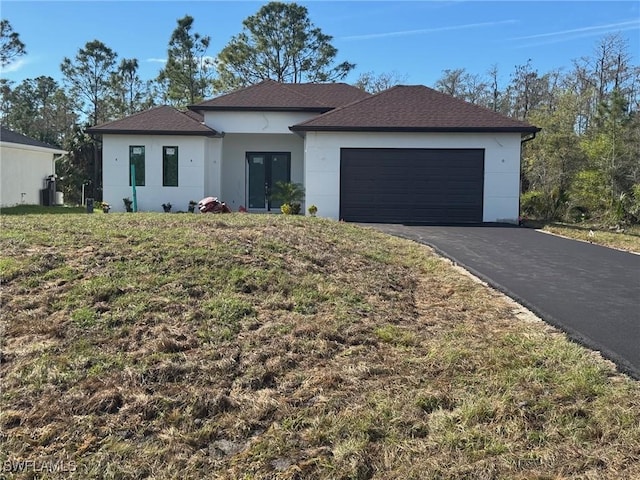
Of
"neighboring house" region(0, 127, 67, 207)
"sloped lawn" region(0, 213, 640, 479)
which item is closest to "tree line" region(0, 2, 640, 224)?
"neighboring house" region(0, 127, 67, 207)

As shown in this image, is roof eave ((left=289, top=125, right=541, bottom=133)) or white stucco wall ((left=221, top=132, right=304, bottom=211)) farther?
white stucco wall ((left=221, top=132, right=304, bottom=211))

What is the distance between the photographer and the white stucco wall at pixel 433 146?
16812 millimetres

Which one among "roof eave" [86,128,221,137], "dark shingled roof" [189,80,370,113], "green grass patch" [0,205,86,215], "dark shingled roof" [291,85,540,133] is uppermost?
"dark shingled roof" [189,80,370,113]

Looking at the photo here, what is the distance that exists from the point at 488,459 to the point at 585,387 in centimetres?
122

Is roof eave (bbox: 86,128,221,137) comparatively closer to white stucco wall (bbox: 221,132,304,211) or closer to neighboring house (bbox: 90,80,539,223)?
neighboring house (bbox: 90,80,539,223)

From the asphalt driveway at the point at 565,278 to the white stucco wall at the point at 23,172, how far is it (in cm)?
1458

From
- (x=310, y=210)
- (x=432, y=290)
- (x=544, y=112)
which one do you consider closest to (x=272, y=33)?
(x=544, y=112)

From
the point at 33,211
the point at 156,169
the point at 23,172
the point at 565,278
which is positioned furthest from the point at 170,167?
the point at 565,278

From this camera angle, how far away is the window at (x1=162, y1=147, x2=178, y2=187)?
18.3m

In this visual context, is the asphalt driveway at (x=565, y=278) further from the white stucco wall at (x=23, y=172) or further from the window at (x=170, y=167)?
the white stucco wall at (x=23, y=172)

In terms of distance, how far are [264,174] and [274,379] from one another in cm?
1664

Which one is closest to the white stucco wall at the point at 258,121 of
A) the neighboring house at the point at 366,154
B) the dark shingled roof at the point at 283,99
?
the neighboring house at the point at 366,154

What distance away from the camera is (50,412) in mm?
3682

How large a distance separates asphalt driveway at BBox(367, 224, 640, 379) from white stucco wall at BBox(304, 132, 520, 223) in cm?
288
